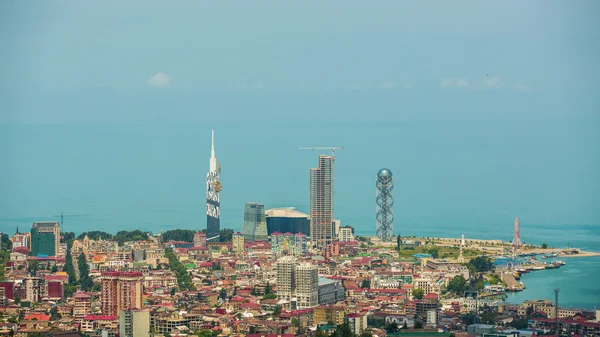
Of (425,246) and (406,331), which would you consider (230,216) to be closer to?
(425,246)

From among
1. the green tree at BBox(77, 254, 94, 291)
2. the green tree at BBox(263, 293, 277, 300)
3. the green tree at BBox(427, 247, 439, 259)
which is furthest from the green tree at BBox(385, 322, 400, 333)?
the green tree at BBox(427, 247, 439, 259)

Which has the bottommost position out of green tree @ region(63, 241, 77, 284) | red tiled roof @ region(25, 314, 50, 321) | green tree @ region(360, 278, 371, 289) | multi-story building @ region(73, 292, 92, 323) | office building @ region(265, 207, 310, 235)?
red tiled roof @ region(25, 314, 50, 321)

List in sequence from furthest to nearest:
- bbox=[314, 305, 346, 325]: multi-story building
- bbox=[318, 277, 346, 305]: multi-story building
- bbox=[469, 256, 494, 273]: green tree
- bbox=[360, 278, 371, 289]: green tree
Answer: bbox=[469, 256, 494, 273]: green tree < bbox=[360, 278, 371, 289]: green tree < bbox=[318, 277, 346, 305]: multi-story building < bbox=[314, 305, 346, 325]: multi-story building

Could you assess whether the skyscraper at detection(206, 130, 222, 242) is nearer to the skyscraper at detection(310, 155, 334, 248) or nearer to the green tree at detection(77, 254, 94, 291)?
the skyscraper at detection(310, 155, 334, 248)

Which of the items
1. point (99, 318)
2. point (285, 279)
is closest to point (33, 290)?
point (99, 318)

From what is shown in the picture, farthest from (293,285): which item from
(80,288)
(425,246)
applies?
(425,246)

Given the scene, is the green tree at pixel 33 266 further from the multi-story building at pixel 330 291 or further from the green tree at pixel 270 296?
the multi-story building at pixel 330 291
